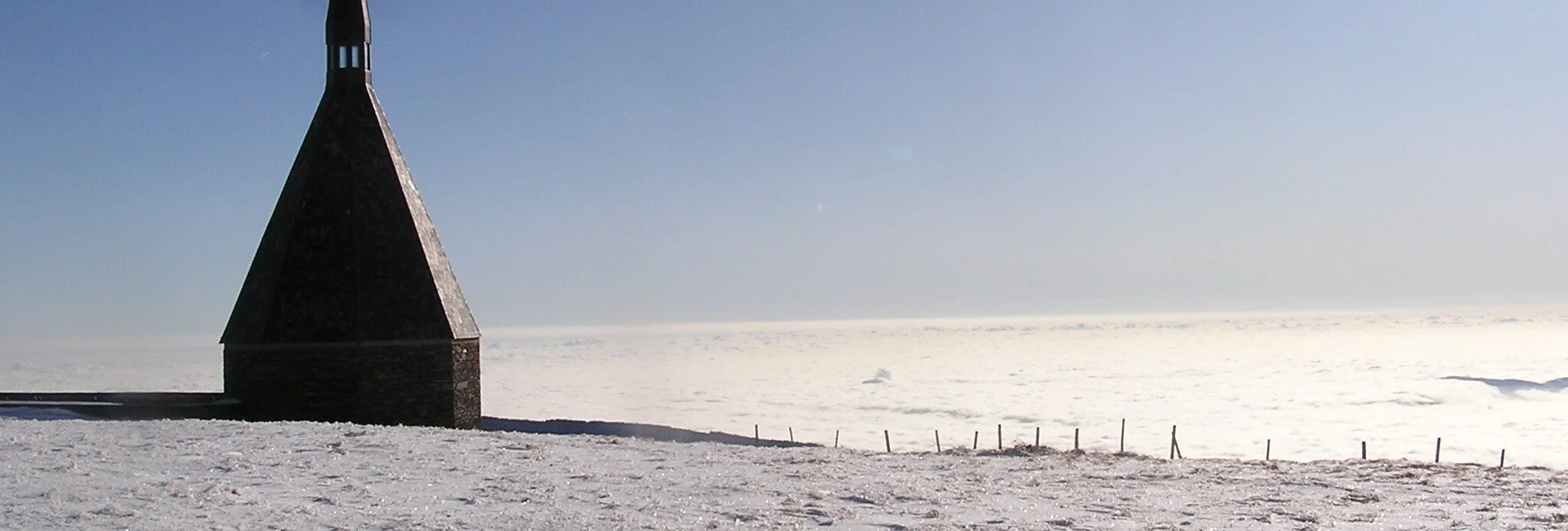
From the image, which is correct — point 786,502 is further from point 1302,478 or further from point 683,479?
point 1302,478

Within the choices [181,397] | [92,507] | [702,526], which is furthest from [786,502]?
[181,397]

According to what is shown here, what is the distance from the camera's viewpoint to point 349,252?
69.4 feet

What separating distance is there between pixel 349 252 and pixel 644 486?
1042cm

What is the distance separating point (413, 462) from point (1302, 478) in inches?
385

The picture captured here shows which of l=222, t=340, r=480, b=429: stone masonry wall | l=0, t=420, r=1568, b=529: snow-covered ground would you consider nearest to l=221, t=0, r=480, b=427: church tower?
l=222, t=340, r=480, b=429: stone masonry wall

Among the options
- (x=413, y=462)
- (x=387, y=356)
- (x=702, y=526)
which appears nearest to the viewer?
(x=702, y=526)

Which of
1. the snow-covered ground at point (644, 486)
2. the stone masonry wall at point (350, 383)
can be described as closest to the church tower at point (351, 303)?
the stone masonry wall at point (350, 383)

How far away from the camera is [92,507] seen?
10.5 metres

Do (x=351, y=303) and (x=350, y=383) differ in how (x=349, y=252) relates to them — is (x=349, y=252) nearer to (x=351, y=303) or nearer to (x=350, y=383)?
(x=351, y=303)

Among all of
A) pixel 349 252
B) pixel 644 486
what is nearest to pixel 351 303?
pixel 349 252

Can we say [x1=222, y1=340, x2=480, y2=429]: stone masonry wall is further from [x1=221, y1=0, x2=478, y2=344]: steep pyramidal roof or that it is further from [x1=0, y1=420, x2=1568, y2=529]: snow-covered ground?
[x1=0, y1=420, x2=1568, y2=529]: snow-covered ground

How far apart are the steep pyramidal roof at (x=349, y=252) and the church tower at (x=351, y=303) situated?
0.8 inches

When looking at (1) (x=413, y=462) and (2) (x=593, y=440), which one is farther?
(2) (x=593, y=440)

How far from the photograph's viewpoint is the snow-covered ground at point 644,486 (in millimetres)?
10648
